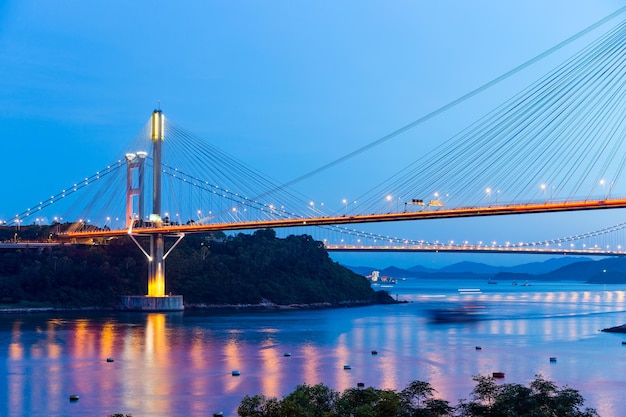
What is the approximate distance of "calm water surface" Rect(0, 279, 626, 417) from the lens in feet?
75.4

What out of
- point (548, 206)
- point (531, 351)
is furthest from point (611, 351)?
point (548, 206)

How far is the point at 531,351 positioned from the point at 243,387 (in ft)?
47.1

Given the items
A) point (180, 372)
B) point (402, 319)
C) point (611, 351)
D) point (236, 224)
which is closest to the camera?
point (180, 372)

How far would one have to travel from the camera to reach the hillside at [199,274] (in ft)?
190

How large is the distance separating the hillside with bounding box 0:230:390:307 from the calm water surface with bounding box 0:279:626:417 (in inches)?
293

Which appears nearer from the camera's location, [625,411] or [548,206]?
[625,411]

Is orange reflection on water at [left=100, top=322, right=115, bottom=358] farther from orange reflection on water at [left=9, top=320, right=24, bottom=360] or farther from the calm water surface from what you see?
orange reflection on water at [left=9, top=320, right=24, bottom=360]

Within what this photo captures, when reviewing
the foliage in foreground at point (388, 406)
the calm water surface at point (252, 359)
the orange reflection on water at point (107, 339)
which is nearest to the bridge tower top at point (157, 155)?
the calm water surface at point (252, 359)

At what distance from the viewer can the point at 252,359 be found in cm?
3064

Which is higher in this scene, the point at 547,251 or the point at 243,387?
the point at 547,251

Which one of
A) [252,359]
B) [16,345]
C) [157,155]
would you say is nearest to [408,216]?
[252,359]

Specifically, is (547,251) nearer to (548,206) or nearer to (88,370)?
(548,206)

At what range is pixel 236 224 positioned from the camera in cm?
4953

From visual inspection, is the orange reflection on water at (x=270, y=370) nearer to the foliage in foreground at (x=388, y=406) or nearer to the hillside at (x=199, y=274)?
the foliage in foreground at (x=388, y=406)
